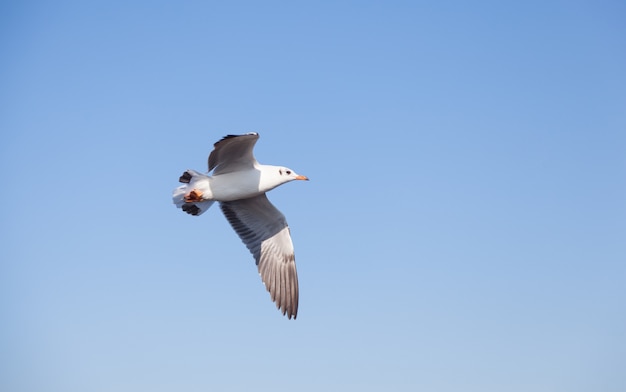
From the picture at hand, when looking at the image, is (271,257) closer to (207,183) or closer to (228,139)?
A: (207,183)

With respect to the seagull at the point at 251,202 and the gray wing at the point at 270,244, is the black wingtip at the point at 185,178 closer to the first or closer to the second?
the seagull at the point at 251,202

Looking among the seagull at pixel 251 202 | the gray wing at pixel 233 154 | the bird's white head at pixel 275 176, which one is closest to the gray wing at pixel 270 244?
the seagull at pixel 251 202

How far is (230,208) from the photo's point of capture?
14227 mm

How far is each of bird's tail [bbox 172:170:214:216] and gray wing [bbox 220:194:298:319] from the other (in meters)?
1.04

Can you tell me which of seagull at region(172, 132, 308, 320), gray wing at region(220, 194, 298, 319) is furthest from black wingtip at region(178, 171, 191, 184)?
gray wing at region(220, 194, 298, 319)

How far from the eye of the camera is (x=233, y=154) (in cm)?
1253

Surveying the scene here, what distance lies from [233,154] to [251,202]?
5.61 ft

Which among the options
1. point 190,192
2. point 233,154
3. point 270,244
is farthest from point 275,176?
point 270,244

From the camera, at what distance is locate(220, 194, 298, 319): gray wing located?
46.2 feet

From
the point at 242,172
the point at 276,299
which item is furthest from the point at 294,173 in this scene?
the point at 276,299

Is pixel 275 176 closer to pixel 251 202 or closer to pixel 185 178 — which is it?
pixel 251 202

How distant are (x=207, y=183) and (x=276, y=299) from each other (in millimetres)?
2866

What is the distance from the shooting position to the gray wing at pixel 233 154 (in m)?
11.9

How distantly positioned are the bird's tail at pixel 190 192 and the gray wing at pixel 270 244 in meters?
1.04
